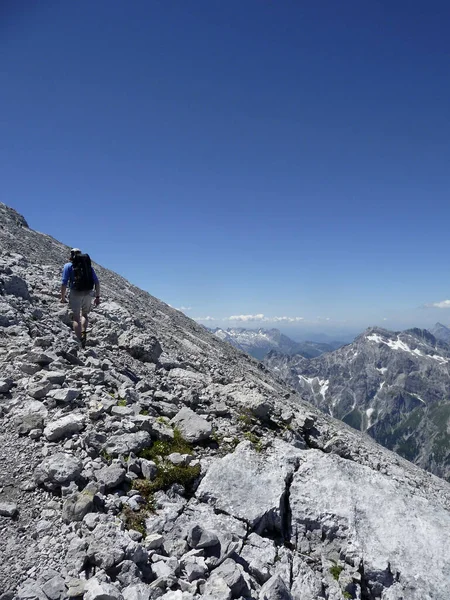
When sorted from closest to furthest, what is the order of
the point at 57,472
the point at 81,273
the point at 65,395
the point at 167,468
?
the point at 57,472 < the point at 167,468 < the point at 65,395 < the point at 81,273

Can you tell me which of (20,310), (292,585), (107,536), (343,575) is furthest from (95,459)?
(20,310)

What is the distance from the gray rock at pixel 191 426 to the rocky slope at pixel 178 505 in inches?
1.9

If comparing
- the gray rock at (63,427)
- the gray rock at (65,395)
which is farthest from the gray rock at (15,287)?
the gray rock at (63,427)

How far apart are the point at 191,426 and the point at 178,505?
2.87 metres

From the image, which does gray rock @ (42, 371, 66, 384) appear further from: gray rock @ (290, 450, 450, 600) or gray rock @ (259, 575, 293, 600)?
gray rock @ (259, 575, 293, 600)

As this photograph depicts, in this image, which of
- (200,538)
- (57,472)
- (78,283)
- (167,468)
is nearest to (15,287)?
(78,283)

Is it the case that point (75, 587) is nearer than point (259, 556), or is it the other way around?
point (75, 587)

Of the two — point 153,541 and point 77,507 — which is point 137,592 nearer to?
point 153,541

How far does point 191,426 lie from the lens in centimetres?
1058

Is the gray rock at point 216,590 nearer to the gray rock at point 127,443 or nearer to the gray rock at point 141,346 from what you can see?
the gray rock at point 127,443

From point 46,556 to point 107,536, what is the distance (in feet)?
3.28

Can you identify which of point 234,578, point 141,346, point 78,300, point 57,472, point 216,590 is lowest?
point 216,590

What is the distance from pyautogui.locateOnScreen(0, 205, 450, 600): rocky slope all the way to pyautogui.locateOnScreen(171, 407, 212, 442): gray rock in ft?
0.16

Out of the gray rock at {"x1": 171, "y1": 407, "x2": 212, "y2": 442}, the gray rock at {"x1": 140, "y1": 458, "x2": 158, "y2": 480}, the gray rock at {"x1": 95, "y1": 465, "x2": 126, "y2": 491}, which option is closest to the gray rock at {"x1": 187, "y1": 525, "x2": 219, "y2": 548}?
the gray rock at {"x1": 140, "y1": 458, "x2": 158, "y2": 480}
